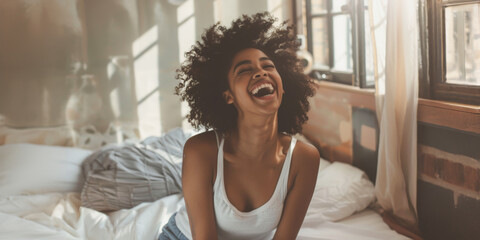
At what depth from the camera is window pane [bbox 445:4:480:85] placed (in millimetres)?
1946

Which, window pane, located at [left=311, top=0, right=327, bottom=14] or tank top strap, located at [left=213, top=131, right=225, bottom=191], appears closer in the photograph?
tank top strap, located at [left=213, top=131, right=225, bottom=191]

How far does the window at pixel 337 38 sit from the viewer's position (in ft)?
8.86

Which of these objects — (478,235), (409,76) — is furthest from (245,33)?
(478,235)

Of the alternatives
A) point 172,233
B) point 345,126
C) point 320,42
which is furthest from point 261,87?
point 320,42

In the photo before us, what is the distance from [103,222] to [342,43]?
1858mm

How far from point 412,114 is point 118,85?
2.04 metres

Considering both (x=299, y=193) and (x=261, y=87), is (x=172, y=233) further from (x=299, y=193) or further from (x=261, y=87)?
(x=261, y=87)

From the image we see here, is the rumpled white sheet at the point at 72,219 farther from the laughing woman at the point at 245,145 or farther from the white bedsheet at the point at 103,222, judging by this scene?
the laughing woman at the point at 245,145

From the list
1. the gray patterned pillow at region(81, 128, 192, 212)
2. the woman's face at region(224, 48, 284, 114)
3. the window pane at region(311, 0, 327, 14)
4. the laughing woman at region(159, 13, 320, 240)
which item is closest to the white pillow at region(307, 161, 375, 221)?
the laughing woman at region(159, 13, 320, 240)

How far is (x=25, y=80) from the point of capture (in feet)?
10.2

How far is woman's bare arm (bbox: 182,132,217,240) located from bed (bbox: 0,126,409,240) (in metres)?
0.61

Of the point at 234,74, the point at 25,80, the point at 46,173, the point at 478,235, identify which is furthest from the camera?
the point at 25,80

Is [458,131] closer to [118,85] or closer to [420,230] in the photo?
[420,230]

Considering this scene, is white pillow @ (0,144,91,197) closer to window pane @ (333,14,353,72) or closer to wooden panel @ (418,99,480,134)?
window pane @ (333,14,353,72)
